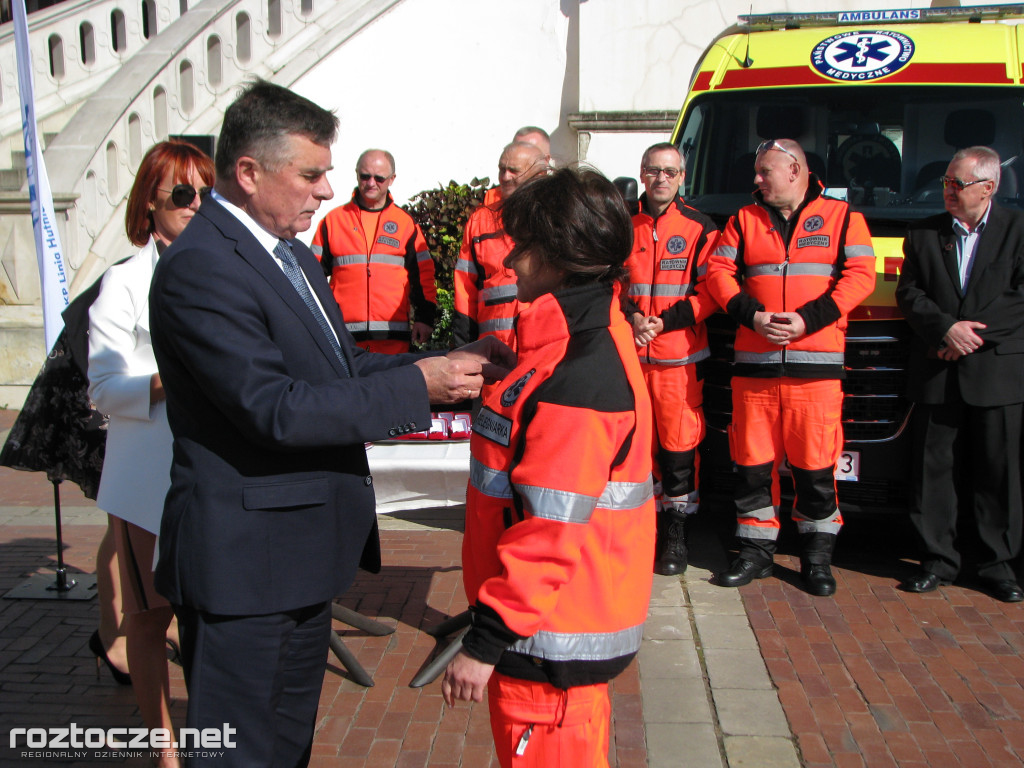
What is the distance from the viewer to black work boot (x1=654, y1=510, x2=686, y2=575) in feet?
17.1

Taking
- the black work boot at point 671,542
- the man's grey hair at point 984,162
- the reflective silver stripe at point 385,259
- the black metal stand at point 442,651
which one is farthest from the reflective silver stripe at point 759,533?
the reflective silver stripe at point 385,259

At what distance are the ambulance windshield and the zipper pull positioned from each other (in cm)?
401

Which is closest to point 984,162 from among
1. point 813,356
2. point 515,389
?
point 813,356

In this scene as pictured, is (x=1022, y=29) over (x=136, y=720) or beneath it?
over

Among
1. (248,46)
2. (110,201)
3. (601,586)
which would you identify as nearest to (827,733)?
Answer: (601,586)

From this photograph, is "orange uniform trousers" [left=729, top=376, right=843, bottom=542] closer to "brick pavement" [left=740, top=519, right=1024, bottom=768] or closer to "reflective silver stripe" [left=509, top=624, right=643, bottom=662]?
"brick pavement" [left=740, top=519, right=1024, bottom=768]

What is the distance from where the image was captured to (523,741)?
86.3 inches

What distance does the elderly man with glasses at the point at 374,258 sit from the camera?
628cm

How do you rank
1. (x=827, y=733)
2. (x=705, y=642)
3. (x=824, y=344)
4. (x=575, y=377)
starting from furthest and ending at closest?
1. (x=824, y=344)
2. (x=705, y=642)
3. (x=827, y=733)
4. (x=575, y=377)

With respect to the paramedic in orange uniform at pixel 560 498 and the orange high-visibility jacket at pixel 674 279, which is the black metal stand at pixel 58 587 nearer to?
the orange high-visibility jacket at pixel 674 279

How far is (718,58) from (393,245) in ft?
7.97

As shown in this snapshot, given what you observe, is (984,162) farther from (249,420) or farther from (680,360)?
(249,420)

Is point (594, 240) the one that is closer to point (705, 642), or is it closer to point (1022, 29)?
point (705, 642)

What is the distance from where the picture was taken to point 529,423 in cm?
210
